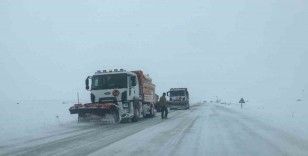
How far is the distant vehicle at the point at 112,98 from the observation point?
30.1 m

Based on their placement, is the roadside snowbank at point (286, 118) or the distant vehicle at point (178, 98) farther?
the distant vehicle at point (178, 98)

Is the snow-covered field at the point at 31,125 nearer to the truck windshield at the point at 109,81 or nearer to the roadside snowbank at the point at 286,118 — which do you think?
the truck windshield at the point at 109,81

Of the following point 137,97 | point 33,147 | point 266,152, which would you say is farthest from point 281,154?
point 137,97

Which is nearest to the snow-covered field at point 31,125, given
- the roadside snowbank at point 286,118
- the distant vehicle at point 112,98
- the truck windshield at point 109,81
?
the distant vehicle at point 112,98

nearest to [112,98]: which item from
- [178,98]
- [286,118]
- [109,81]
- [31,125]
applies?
[109,81]

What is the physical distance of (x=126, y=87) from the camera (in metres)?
32.0

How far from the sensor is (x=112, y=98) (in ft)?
104

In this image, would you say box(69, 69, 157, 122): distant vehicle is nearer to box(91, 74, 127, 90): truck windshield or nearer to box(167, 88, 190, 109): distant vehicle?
box(91, 74, 127, 90): truck windshield

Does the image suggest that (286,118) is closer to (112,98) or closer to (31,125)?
(112,98)

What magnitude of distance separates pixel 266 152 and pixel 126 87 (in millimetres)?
18936

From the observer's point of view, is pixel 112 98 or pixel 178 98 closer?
pixel 112 98

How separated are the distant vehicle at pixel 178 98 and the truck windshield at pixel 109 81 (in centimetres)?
3250

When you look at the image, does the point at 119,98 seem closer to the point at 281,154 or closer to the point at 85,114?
the point at 85,114

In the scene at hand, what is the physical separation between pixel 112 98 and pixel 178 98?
1324 inches
